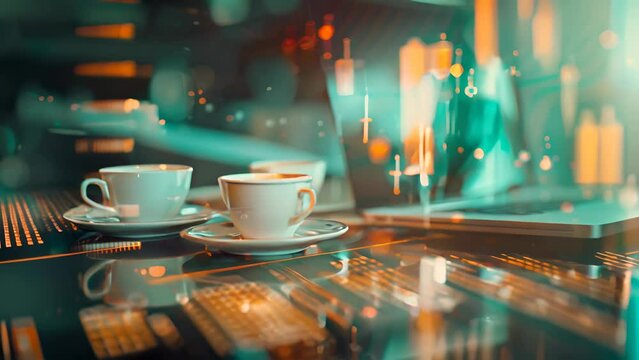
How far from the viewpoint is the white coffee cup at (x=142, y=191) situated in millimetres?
946

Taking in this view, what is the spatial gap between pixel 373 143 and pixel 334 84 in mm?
188

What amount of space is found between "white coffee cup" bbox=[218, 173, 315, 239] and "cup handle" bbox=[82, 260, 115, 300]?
18cm

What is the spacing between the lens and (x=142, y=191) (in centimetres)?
95

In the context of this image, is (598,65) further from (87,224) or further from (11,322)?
(11,322)

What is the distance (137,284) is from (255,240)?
0.16 metres

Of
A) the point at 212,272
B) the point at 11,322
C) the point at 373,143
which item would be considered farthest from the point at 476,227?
the point at 11,322

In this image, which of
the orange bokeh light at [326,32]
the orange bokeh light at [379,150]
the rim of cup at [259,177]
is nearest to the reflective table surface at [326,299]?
the rim of cup at [259,177]

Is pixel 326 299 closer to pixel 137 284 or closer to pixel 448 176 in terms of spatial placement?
pixel 137 284

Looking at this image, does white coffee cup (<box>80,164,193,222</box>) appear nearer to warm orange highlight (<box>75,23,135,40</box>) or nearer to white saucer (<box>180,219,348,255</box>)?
white saucer (<box>180,219,348,255</box>)

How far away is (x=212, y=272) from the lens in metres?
0.73

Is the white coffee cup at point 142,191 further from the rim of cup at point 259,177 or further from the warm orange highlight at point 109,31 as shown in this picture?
the warm orange highlight at point 109,31

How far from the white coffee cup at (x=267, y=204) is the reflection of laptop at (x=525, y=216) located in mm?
317

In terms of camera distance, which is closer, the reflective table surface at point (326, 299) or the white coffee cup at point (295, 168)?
the reflective table surface at point (326, 299)

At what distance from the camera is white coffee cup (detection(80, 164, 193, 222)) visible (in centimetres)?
95
